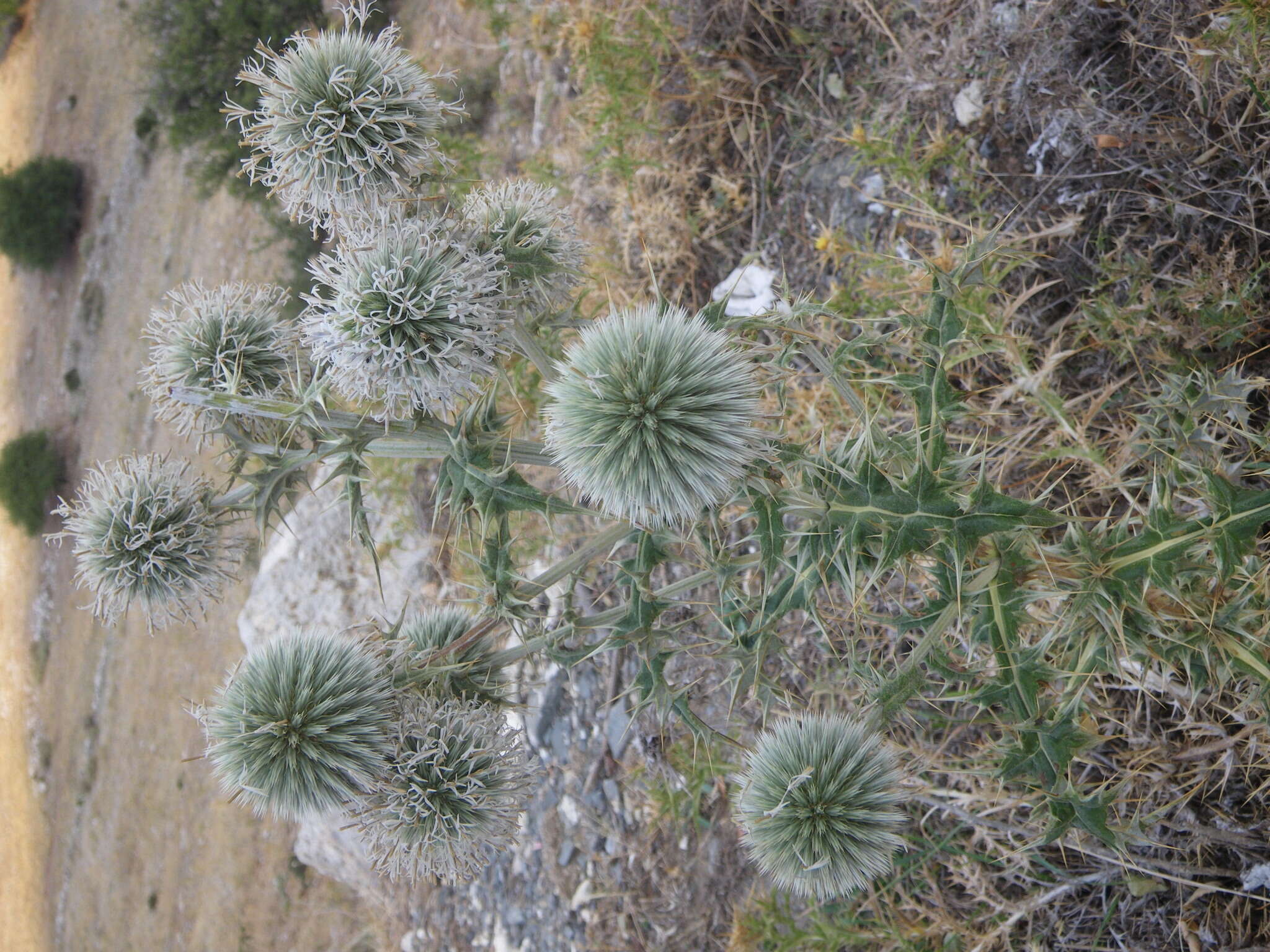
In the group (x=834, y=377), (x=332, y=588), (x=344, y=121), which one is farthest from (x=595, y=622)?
(x=332, y=588)

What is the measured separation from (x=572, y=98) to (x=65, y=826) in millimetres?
12653

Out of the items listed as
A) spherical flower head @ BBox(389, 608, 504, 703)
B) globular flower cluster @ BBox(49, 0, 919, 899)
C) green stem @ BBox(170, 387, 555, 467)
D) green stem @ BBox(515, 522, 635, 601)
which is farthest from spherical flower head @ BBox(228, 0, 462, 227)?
spherical flower head @ BBox(389, 608, 504, 703)

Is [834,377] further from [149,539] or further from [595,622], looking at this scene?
[149,539]

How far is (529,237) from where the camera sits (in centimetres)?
203

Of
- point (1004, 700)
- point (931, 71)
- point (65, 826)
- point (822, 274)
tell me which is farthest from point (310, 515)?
point (65, 826)

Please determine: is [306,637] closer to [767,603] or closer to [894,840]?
[767,603]

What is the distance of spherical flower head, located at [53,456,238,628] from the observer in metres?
2.04

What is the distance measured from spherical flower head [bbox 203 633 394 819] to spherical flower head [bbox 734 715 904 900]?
3.01 feet

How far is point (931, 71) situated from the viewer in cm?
331

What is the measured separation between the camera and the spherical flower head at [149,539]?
2037 millimetres

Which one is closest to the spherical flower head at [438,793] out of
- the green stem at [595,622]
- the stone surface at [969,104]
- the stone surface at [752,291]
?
the green stem at [595,622]

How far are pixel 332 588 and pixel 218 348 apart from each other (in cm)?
388

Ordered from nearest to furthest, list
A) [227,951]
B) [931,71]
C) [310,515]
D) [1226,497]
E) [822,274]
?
[1226,497], [931,71], [822,274], [310,515], [227,951]

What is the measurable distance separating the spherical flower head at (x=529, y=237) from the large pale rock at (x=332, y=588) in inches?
138
